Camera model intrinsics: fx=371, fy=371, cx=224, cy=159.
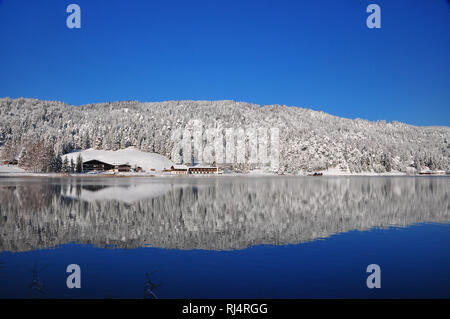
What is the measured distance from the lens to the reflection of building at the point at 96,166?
6772 inches

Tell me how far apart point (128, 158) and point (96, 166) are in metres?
18.6

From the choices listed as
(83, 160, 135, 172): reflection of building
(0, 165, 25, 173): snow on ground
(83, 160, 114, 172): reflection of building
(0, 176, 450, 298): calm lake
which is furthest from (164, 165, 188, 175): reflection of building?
(0, 176, 450, 298): calm lake

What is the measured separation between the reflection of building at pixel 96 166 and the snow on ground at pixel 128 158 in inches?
150

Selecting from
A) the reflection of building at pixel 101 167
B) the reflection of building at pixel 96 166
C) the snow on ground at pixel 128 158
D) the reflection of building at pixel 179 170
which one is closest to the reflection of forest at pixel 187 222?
the reflection of building at pixel 96 166

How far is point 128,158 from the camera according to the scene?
188625 mm

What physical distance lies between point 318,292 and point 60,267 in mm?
10679

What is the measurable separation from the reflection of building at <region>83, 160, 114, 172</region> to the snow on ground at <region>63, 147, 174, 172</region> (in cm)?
380

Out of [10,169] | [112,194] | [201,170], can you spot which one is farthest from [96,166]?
[112,194]

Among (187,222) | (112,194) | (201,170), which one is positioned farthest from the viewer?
(201,170)

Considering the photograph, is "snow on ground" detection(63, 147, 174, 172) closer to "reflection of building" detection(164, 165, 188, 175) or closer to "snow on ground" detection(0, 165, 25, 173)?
"reflection of building" detection(164, 165, 188, 175)

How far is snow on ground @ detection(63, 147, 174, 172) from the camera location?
18362 centimetres

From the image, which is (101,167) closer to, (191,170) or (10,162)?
(10,162)
